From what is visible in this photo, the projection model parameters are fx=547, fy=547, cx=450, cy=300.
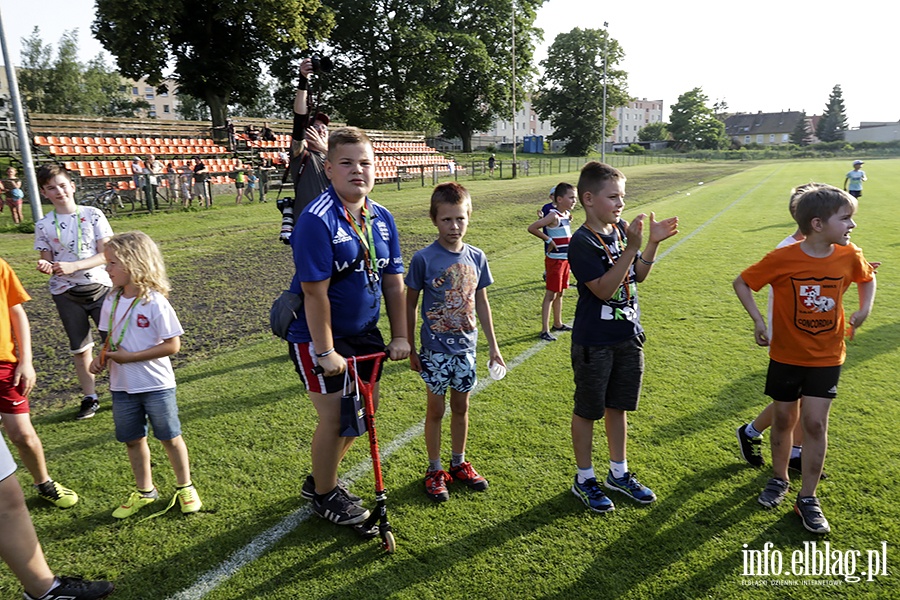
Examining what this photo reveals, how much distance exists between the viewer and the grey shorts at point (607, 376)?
10.6ft

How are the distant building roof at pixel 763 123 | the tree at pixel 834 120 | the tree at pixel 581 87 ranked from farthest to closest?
the distant building roof at pixel 763 123 < the tree at pixel 834 120 < the tree at pixel 581 87

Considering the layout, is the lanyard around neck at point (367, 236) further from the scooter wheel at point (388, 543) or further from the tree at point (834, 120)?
the tree at point (834, 120)

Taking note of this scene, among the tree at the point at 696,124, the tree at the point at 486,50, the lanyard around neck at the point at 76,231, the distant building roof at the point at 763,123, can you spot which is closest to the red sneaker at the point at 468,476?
the lanyard around neck at the point at 76,231

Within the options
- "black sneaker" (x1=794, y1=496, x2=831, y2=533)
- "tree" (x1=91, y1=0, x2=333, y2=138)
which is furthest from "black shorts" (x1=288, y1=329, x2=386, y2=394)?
"tree" (x1=91, y1=0, x2=333, y2=138)

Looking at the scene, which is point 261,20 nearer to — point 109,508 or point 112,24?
point 112,24

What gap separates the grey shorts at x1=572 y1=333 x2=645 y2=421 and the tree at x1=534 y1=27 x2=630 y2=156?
76.7m

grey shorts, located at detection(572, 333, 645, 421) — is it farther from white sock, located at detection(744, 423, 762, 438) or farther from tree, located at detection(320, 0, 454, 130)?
tree, located at detection(320, 0, 454, 130)

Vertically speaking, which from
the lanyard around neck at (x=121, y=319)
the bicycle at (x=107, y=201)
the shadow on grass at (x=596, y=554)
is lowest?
the shadow on grass at (x=596, y=554)

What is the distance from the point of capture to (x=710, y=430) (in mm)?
4227

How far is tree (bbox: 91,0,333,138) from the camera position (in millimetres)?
27188

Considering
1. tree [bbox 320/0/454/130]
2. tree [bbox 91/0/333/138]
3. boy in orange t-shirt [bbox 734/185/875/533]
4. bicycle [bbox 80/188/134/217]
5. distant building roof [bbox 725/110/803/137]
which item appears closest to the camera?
boy in orange t-shirt [bbox 734/185/875/533]

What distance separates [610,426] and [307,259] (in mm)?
2101

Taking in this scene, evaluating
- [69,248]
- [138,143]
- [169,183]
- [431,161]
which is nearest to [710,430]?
[69,248]

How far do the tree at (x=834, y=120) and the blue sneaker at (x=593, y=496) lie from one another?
13029 centimetres
